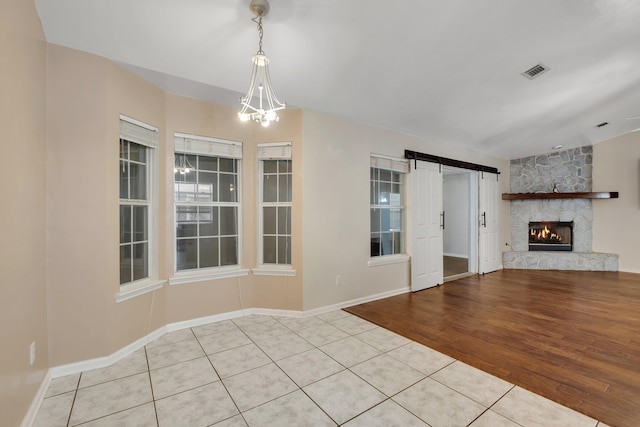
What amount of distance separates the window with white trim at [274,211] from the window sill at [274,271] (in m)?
0.10

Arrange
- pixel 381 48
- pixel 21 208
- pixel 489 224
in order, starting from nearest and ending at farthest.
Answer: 1. pixel 21 208
2. pixel 381 48
3. pixel 489 224

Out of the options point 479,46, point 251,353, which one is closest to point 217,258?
point 251,353

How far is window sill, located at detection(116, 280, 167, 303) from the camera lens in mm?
2549

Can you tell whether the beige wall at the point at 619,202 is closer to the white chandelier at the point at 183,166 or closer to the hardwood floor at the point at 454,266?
the hardwood floor at the point at 454,266

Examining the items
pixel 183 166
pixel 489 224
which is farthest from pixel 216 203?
pixel 489 224

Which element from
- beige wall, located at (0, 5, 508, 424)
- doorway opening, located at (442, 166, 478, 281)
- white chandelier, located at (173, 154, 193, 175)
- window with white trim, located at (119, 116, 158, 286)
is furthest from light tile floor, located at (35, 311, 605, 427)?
doorway opening, located at (442, 166, 478, 281)

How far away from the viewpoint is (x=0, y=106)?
57.7 inches

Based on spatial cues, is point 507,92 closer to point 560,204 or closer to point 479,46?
point 479,46

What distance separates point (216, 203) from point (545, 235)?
757 cm

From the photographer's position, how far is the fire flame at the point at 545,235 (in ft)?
21.8

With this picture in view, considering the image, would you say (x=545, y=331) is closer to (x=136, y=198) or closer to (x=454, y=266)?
(x=454, y=266)

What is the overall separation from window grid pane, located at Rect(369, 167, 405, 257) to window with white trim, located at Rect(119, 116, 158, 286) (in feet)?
9.62

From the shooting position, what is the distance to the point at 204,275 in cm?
326

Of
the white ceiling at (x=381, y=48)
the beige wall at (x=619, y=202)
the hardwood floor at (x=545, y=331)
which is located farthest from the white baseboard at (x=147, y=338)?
the beige wall at (x=619, y=202)
